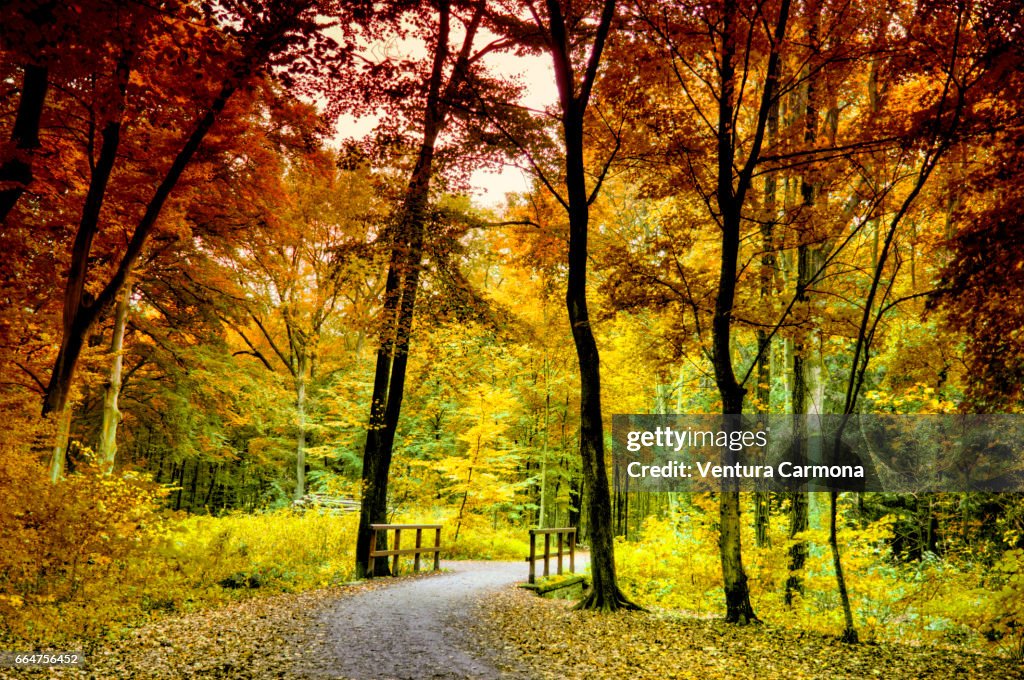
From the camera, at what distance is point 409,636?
6.22m

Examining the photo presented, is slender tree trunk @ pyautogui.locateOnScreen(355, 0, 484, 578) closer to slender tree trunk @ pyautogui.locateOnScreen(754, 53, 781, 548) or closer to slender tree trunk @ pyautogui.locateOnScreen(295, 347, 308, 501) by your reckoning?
slender tree trunk @ pyautogui.locateOnScreen(754, 53, 781, 548)

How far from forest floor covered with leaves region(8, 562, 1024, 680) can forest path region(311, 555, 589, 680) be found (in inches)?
1.0

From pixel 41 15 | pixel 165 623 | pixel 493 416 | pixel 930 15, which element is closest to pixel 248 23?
pixel 41 15

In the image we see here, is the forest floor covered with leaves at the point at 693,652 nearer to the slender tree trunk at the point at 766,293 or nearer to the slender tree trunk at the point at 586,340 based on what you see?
the slender tree trunk at the point at 586,340

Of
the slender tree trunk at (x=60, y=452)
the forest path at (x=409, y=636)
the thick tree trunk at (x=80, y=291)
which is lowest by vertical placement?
the forest path at (x=409, y=636)

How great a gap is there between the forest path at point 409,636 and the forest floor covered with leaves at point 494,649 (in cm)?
3

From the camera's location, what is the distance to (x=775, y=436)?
36.2 ft

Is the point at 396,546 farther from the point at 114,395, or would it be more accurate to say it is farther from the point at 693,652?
the point at 693,652

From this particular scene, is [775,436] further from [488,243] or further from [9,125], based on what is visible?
[9,125]

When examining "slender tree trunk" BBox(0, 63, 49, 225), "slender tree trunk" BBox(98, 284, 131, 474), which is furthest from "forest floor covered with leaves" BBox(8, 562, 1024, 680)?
"slender tree trunk" BBox(98, 284, 131, 474)

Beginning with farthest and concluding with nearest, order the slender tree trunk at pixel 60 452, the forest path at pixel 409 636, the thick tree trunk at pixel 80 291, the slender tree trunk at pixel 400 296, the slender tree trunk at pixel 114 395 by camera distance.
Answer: the slender tree trunk at pixel 114 395 < the slender tree trunk at pixel 400 296 < the slender tree trunk at pixel 60 452 < the thick tree trunk at pixel 80 291 < the forest path at pixel 409 636

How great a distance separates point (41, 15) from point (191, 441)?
12379 mm

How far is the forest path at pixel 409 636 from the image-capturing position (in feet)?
16.6

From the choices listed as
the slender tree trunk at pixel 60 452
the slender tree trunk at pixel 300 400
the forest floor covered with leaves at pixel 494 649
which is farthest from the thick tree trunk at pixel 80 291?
the slender tree trunk at pixel 300 400
